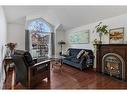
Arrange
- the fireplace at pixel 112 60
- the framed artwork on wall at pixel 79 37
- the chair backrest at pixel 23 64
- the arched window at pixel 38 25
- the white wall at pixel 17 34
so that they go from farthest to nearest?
the framed artwork on wall at pixel 79 37, the arched window at pixel 38 25, the white wall at pixel 17 34, the fireplace at pixel 112 60, the chair backrest at pixel 23 64

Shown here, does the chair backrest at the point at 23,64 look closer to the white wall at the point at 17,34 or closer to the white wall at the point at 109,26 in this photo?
the white wall at the point at 17,34

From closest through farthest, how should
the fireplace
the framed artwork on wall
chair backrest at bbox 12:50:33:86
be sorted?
chair backrest at bbox 12:50:33:86 < the fireplace < the framed artwork on wall

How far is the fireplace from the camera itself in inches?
138

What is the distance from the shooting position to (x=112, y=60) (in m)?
3.91

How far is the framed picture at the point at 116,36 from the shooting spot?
3811 mm

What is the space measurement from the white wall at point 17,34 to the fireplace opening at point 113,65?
2.96 meters

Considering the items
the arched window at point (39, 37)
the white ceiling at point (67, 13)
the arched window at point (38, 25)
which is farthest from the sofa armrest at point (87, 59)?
the arched window at point (38, 25)

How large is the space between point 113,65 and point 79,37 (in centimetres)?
217

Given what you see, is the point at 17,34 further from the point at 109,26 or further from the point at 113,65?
the point at 113,65

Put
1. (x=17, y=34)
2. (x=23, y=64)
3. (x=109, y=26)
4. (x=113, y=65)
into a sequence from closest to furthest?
(x=23, y=64)
(x=113, y=65)
(x=109, y=26)
(x=17, y=34)

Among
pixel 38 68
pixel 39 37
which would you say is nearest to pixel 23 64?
pixel 38 68

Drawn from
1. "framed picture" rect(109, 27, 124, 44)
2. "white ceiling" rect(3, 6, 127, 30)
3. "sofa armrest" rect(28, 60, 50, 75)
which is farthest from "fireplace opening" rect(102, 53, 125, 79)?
"sofa armrest" rect(28, 60, 50, 75)

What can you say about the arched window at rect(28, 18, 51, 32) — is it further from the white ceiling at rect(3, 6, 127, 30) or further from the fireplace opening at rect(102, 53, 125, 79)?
the fireplace opening at rect(102, 53, 125, 79)
